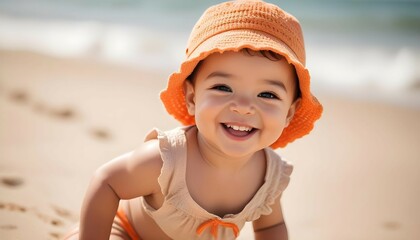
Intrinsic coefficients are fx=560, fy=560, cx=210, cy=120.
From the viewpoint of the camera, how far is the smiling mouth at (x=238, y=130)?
86.4 inches

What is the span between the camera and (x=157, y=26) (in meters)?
9.06

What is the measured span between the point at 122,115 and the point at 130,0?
7.00 m

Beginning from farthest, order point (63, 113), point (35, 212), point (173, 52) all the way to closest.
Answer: point (173, 52)
point (63, 113)
point (35, 212)

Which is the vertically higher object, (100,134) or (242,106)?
(100,134)

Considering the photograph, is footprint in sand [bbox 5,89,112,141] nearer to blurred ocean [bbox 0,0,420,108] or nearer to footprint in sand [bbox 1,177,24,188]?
footprint in sand [bbox 1,177,24,188]

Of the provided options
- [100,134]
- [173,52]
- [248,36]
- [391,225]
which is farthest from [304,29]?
[248,36]

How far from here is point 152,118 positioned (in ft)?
16.4

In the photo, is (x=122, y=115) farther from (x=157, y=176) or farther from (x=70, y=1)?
(x=70, y=1)

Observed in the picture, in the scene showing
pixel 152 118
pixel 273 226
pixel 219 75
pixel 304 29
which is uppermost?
pixel 304 29

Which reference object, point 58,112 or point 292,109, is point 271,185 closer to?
point 292,109

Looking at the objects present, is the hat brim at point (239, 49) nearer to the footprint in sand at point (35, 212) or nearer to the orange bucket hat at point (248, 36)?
the orange bucket hat at point (248, 36)

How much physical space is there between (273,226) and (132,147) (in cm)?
197

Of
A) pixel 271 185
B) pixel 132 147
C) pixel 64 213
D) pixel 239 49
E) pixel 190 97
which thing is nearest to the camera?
pixel 239 49

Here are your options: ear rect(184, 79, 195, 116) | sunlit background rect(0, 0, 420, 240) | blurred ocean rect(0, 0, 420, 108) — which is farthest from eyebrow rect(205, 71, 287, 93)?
blurred ocean rect(0, 0, 420, 108)
